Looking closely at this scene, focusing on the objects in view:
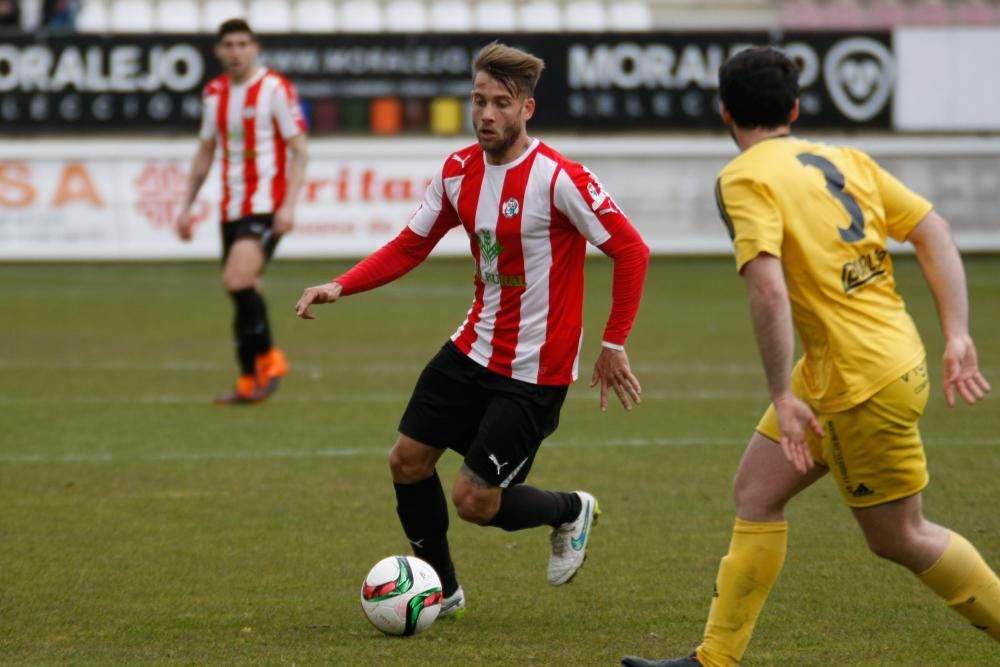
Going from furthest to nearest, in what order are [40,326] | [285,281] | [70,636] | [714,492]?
1. [285,281]
2. [40,326]
3. [714,492]
4. [70,636]

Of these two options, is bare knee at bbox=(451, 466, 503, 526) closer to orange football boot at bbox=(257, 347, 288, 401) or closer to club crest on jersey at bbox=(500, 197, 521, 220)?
club crest on jersey at bbox=(500, 197, 521, 220)

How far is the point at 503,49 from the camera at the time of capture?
5121 millimetres

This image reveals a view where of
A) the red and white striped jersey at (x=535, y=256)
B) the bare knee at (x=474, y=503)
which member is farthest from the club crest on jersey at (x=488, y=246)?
the bare knee at (x=474, y=503)

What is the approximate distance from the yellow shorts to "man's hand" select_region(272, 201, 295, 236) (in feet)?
20.8

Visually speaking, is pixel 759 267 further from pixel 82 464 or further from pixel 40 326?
pixel 40 326

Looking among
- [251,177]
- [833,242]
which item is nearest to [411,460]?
[833,242]

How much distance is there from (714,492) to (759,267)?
3606mm

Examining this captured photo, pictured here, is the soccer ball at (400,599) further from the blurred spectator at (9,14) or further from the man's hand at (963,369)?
the blurred spectator at (9,14)

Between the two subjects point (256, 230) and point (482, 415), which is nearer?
point (482, 415)

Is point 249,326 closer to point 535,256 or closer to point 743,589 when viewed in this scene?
point 535,256

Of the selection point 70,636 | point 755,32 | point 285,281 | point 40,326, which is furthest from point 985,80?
point 70,636

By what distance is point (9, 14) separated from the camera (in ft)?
75.4

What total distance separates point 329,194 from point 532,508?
14700 millimetres

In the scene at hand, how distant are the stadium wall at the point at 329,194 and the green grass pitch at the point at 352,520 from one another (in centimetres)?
597
